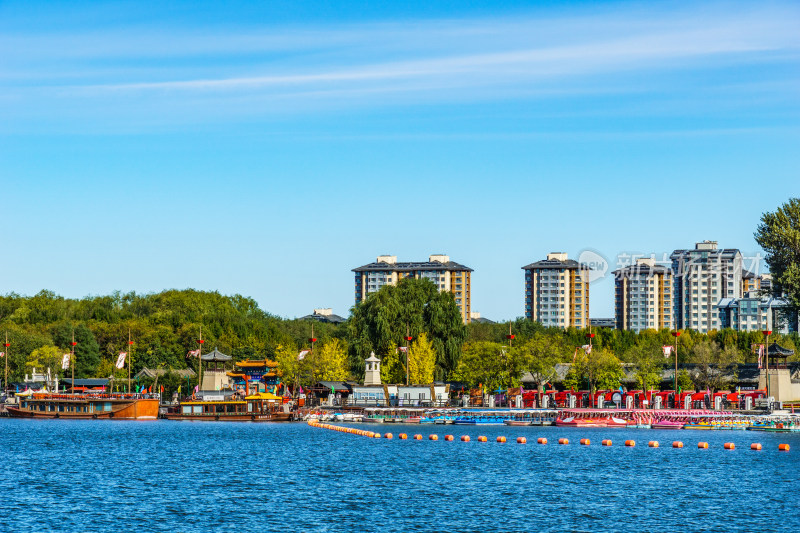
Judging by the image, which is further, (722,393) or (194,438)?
(722,393)

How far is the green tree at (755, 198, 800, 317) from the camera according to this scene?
106 meters

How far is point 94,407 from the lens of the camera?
422 feet

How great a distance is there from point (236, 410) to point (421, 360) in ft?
76.3

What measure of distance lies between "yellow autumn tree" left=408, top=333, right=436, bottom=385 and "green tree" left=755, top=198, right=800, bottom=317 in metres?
41.1

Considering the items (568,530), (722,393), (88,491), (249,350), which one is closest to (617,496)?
(568,530)

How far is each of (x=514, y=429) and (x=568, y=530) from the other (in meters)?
56.8

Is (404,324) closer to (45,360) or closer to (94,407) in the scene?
(94,407)

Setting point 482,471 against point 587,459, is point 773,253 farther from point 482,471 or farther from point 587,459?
point 482,471

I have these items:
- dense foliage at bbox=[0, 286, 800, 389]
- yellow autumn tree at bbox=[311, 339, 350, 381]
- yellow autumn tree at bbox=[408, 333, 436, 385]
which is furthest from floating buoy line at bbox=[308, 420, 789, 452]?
yellow autumn tree at bbox=[311, 339, 350, 381]

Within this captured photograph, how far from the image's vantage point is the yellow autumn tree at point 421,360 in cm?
12825

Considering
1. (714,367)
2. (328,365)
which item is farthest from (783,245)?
(328,365)

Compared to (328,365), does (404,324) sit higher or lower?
higher

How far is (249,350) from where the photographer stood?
162 m

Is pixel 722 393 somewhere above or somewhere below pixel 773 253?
Answer: below
